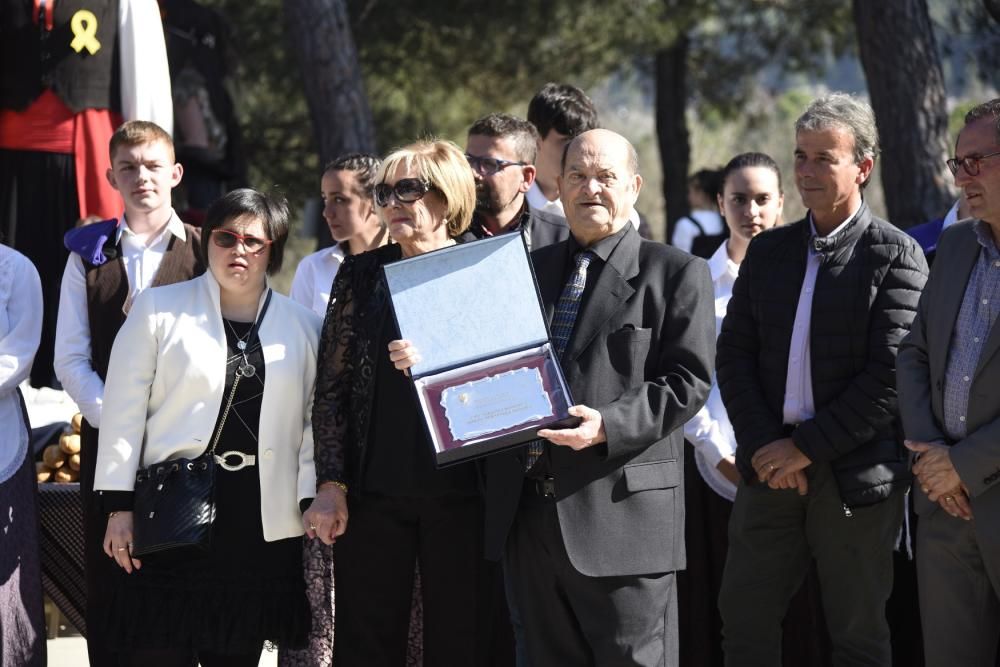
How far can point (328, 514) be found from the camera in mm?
3896

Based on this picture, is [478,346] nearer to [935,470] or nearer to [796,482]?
[796,482]

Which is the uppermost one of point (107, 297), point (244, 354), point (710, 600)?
point (107, 297)

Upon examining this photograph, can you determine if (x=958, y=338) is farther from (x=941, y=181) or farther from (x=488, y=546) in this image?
(x=941, y=181)

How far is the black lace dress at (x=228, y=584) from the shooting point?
4.03 m

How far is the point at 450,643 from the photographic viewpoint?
4.01m

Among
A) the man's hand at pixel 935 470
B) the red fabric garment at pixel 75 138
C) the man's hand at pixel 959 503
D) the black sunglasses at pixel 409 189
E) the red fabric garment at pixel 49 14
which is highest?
the red fabric garment at pixel 49 14

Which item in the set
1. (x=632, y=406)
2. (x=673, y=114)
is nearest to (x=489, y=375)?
(x=632, y=406)

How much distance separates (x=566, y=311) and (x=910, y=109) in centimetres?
450

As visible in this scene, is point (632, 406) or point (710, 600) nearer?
point (632, 406)

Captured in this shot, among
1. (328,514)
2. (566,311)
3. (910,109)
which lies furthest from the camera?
(910,109)

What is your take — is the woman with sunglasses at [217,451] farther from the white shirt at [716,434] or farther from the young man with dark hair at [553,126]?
the young man with dark hair at [553,126]

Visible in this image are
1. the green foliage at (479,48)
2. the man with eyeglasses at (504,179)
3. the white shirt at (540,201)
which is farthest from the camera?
the green foliage at (479,48)

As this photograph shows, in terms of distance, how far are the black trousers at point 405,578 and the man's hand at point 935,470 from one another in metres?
1.26

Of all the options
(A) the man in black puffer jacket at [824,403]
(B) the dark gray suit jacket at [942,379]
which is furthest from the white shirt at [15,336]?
(B) the dark gray suit jacket at [942,379]
